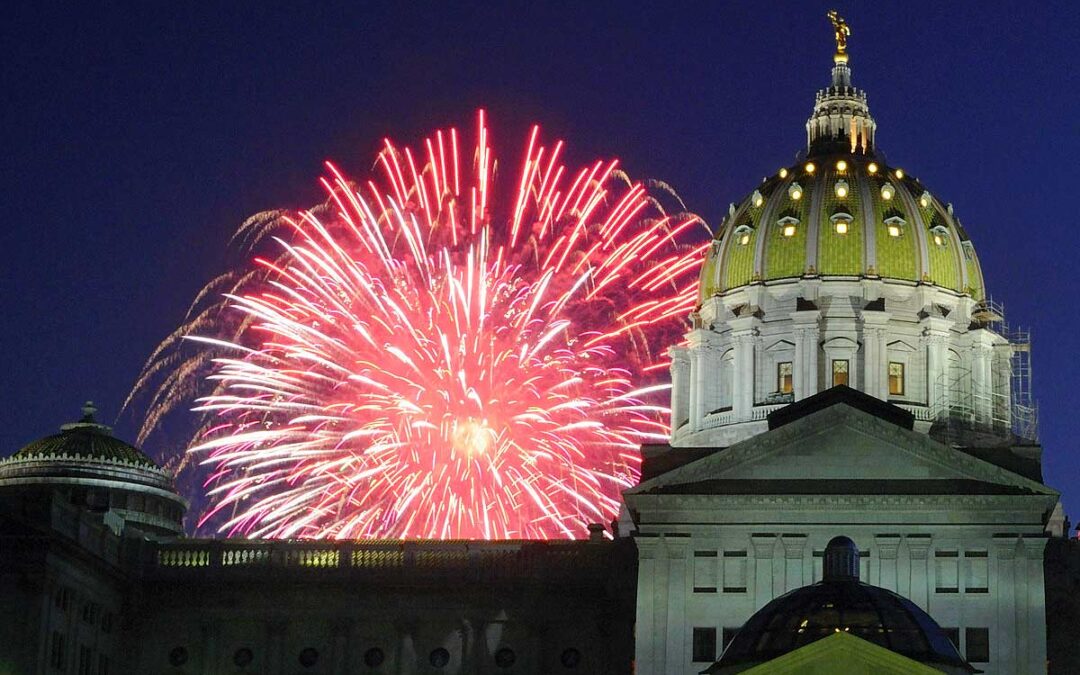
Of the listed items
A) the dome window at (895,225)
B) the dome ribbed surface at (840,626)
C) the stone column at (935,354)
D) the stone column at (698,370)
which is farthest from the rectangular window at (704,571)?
the dome window at (895,225)

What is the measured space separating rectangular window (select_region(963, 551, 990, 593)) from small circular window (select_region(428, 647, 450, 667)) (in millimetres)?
27122

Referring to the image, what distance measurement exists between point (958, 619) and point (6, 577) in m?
40.4

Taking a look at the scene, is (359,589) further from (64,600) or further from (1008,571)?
(1008,571)

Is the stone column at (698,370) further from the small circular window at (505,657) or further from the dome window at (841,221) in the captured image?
the small circular window at (505,657)

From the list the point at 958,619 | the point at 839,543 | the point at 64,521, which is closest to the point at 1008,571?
the point at 958,619

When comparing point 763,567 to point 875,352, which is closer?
point 763,567

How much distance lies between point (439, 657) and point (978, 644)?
28.0 meters

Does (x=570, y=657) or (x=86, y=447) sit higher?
(x=86, y=447)

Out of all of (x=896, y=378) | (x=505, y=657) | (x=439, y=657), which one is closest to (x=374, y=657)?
(x=439, y=657)

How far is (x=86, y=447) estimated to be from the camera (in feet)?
438

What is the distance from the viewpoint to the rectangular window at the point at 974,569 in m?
108

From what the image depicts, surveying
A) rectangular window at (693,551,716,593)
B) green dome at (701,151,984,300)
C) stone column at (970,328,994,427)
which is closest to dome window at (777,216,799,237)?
green dome at (701,151,984,300)

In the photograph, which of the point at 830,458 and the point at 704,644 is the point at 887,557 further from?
the point at 704,644

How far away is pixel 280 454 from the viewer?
11462 cm
